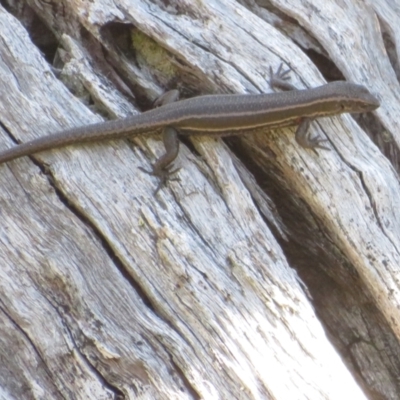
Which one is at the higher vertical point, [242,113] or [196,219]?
[242,113]

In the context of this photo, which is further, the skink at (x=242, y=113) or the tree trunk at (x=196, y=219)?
the skink at (x=242, y=113)

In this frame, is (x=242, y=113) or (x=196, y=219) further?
(x=242, y=113)

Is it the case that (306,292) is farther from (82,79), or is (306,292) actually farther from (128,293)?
(82,79)

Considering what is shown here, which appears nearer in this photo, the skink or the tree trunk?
the tree trunk

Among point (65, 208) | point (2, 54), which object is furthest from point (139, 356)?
point (2, 54)
